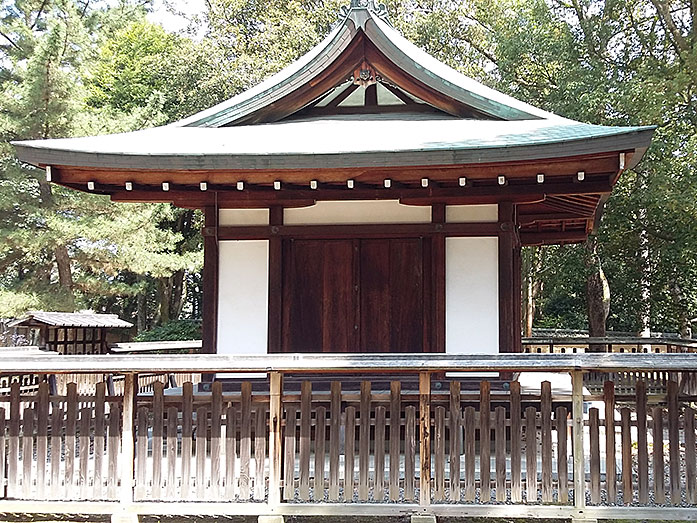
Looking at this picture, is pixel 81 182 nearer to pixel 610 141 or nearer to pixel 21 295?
pixel 610 141

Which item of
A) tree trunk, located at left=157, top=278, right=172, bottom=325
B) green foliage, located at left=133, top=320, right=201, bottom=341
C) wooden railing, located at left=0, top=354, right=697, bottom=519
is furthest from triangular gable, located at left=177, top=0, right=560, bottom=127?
tree trunk, located at left=157, top=278, right=172, bottom=325

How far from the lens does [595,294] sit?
21.6m

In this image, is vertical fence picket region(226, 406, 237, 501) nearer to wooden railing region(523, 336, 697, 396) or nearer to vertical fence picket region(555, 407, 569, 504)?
vertical fence picket region(555, 407, 569, 504)

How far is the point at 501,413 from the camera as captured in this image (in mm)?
5883

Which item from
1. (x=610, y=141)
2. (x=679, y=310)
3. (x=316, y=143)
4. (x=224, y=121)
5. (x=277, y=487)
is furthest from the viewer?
(x=679, y=310)

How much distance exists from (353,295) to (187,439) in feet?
9.92

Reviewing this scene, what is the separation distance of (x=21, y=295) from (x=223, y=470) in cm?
1283

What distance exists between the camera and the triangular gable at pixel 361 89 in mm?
8352

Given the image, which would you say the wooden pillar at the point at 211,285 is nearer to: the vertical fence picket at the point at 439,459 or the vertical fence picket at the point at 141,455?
the vertical fence picket at the point at 141,455

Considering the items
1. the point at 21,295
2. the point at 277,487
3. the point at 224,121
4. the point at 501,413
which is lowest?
the point at 277,487

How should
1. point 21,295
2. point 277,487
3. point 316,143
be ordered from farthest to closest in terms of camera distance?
point 21,295, point 316,143, point 277,487

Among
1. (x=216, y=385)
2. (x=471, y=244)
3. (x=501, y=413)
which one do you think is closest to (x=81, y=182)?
(x=216, y=385)

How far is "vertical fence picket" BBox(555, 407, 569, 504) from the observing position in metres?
5.71

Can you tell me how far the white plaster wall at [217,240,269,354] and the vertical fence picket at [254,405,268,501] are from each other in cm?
234
